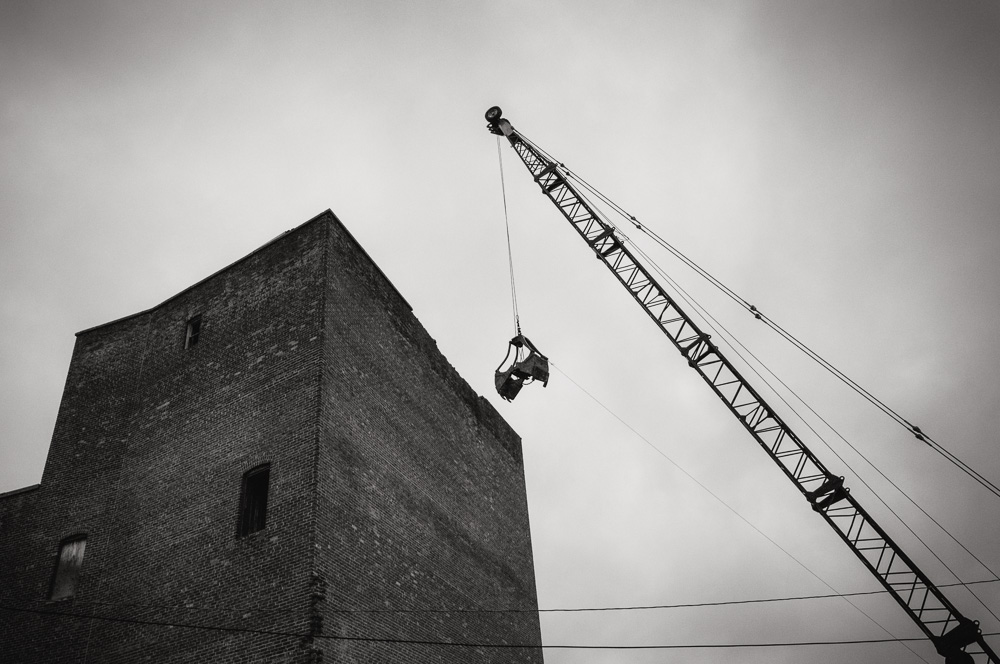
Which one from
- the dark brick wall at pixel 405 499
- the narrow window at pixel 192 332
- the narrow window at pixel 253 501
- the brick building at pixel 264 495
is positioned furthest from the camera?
the narrow window at pixel 192 332

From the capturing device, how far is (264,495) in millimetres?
14352

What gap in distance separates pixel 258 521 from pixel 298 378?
9.26ft

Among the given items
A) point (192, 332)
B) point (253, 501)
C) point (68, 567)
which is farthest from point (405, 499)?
point (68, 567)

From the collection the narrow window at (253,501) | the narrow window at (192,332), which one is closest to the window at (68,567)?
the narrow window at (253,501)

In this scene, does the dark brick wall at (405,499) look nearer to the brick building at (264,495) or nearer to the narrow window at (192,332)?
the brick building at (264,495)

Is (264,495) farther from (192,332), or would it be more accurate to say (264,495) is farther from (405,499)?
(192,332)

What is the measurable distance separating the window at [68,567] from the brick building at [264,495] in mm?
44

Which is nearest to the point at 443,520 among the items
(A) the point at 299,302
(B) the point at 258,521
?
(B) the point at 258,521

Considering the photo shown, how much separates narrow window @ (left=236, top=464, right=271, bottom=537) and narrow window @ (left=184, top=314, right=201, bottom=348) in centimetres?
441

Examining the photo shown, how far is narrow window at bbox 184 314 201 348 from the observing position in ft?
57.2

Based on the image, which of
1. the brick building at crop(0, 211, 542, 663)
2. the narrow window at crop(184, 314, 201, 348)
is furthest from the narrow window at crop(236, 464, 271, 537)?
the narrow window at crop(184, 314, 201, 348)

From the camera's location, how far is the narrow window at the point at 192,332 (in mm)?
17422

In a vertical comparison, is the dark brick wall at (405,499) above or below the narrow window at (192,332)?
below

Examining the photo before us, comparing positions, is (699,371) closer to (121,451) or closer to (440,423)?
(440,423)
